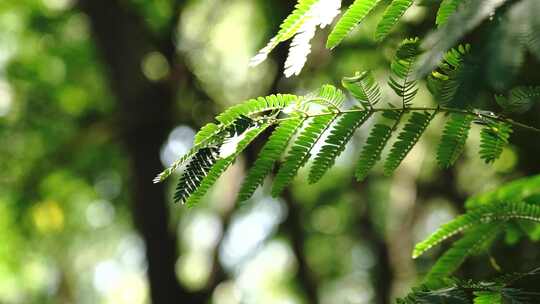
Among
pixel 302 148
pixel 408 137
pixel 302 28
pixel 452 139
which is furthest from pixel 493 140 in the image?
pixel 302 28

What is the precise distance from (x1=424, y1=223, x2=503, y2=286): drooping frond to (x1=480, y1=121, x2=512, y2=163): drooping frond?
43 centimetres

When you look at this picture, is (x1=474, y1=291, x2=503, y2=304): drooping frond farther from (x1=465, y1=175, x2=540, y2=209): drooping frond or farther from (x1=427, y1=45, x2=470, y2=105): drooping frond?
(x1=465, y1=175, x2=540, y2=209): drooping frond

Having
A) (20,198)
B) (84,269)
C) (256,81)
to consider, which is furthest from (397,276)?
(84,269)

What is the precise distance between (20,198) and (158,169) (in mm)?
1682

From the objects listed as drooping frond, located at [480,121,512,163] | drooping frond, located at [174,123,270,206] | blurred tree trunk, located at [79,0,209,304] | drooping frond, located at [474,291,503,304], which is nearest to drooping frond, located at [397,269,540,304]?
drooping frond, located at [474,291,503,304]

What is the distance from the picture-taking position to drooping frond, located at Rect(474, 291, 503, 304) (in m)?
1.37

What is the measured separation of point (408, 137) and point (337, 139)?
0.18m

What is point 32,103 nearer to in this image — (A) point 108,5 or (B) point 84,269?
(A) point 108,5

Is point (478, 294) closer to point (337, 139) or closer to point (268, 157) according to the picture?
point (337, 139)

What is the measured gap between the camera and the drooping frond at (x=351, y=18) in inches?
56.2

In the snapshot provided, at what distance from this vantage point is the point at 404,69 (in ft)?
4.62

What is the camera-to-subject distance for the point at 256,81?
7992mm

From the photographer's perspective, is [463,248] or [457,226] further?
[463,248]

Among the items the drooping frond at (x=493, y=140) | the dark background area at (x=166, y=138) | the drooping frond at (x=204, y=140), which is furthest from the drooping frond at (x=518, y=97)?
the dark background area at (x=166, y=138)
